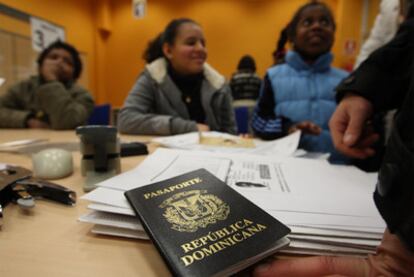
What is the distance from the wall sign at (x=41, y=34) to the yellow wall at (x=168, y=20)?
2.80 metres

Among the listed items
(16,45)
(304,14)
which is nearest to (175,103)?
(304,14)

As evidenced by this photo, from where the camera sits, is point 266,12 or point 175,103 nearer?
point 175,103

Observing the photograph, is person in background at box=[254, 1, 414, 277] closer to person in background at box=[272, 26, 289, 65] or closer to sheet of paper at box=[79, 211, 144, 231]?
sheet of paper at box=[79, 211, 144, 231]

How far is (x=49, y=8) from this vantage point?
379cm

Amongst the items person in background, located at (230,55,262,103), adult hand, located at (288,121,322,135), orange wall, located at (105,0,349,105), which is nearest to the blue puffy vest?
adult hand, located at (288,121,322,135)

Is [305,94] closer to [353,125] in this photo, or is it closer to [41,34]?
[353,125]

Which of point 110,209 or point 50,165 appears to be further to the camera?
point 50,165

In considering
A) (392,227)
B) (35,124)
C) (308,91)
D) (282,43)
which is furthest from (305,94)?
(35,124)

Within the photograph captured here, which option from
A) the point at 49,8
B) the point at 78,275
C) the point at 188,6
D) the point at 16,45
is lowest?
the point at 78,275

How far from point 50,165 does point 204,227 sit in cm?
35

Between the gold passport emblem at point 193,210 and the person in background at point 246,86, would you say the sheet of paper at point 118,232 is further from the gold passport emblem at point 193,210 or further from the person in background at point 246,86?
the person in background at point 246,86

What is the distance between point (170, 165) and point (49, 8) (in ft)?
14.8

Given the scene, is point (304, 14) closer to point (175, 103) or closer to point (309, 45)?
point (309, 45)

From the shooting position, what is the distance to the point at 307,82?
1213 mm
